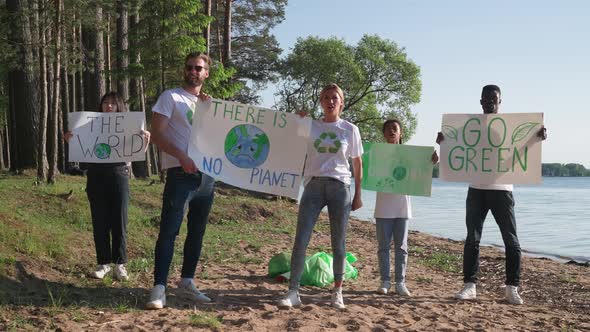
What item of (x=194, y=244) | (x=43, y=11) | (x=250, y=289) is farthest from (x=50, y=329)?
(x=43, y=11)

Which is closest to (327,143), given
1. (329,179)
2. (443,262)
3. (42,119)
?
(329,179)

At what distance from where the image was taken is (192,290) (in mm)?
5477

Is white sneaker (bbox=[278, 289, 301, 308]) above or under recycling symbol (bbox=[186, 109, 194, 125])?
under

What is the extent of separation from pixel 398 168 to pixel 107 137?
3.18m

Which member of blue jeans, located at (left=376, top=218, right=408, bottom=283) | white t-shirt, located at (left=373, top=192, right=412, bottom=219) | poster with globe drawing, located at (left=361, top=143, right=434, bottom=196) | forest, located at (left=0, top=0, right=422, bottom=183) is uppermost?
forest, located at (left=0, top=0, right=422, bottom=183)

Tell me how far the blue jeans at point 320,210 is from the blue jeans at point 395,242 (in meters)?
1.03

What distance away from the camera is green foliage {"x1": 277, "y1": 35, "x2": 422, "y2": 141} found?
37.2 metres

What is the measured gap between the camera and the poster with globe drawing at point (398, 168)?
6477 millimetres

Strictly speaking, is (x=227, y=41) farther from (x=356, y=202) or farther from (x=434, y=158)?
(x=356, y=202)

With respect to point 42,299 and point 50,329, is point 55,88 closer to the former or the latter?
point 42,299

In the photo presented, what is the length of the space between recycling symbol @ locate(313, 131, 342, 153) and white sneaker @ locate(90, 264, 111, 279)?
2506 millimetres

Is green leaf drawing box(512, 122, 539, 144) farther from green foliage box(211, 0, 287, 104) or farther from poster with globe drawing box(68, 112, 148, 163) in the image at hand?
green foliage box(211, 0, 287, 104)

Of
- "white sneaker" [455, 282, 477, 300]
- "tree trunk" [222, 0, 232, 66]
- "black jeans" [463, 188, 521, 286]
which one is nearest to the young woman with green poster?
"white sneaker" [455, 282, 477, 300]

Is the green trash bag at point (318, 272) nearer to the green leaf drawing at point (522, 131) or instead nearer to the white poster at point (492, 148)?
the white poster at point (492, 148)
